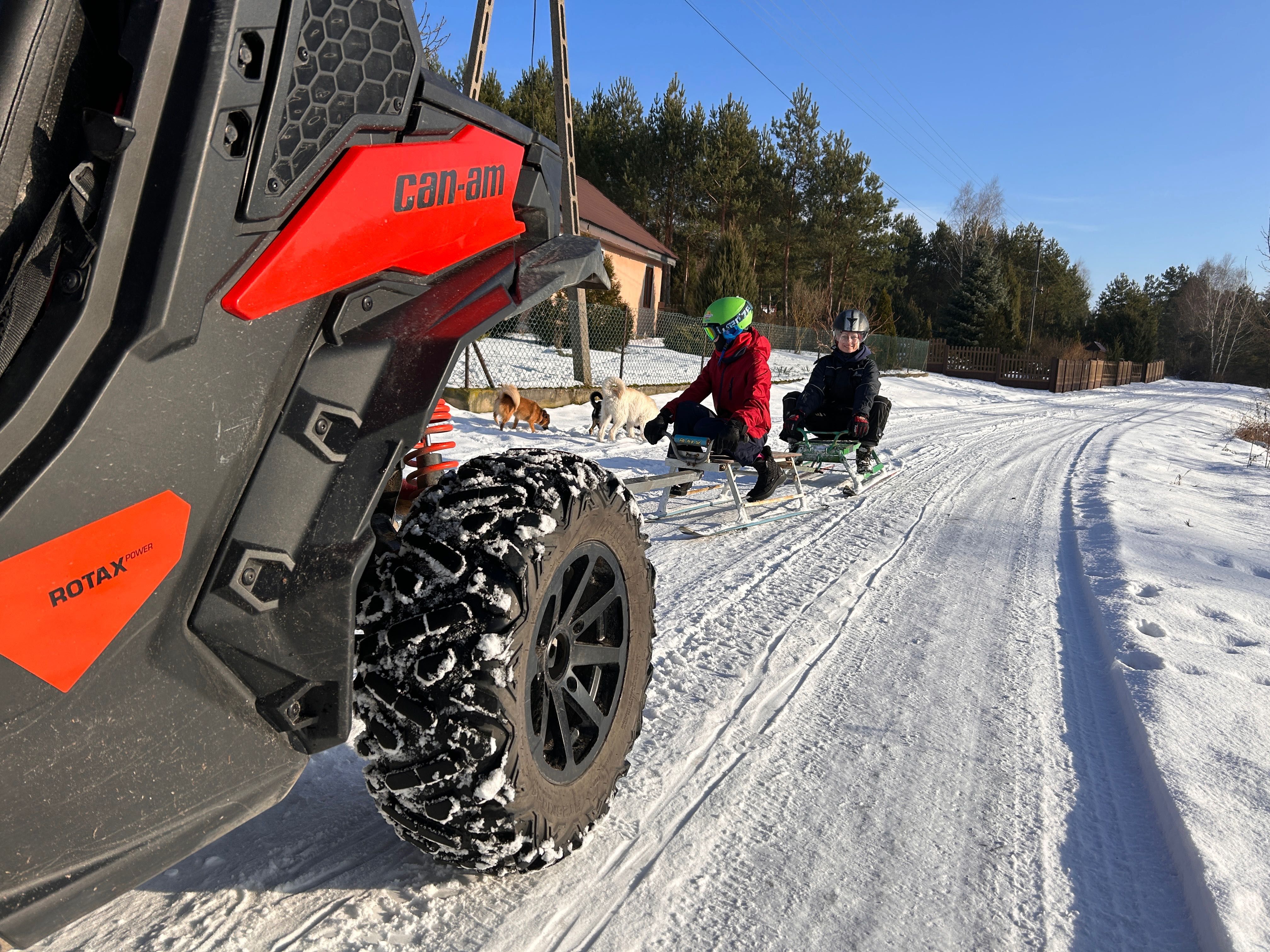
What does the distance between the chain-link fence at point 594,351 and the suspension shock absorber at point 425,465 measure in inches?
263

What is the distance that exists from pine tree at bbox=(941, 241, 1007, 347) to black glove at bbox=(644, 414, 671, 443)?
4826 centimetres

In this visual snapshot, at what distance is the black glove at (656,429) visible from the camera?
6152 mm

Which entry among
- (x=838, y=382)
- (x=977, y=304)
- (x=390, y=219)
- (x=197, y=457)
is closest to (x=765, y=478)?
(x=838, y=382)

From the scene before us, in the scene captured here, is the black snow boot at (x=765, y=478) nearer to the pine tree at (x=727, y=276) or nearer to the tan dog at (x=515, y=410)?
the tan dog at (x=515, y=410)

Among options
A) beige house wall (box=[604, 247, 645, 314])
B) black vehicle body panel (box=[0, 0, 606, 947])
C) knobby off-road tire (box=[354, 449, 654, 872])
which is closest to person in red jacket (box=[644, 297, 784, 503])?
knobby off-road tire (box=[354, 449, 654, 872])

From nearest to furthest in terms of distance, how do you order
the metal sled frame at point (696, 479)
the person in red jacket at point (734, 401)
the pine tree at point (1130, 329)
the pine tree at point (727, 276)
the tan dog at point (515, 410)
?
the metal sled frame at point (696, 479) → the person in red jacket at point (734, 401) → the tan dog at point (515, 410) → the pine tree at point (727, 276) → the pine tree at point (1130, 329)

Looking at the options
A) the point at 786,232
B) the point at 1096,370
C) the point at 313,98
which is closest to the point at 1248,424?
the point at 313,98

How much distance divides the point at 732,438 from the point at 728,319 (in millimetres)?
985

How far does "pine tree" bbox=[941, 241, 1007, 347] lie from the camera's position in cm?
4950

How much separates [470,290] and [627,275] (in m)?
29.7

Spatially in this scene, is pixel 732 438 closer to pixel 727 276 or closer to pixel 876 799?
pixel 876 799

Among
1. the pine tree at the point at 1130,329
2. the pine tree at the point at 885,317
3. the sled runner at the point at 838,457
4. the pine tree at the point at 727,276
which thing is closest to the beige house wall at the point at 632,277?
the pine tree at the point at 727,276

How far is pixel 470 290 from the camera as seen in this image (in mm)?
1562

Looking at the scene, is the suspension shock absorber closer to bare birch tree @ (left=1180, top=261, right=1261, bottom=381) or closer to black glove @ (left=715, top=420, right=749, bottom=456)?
black glove @ (left=715, top=420, right=749, bottom=456)
